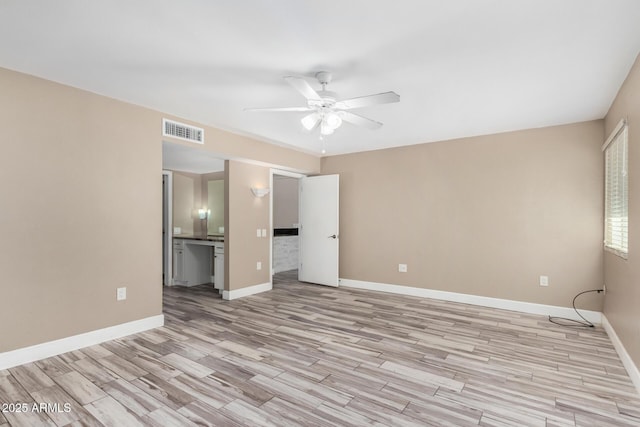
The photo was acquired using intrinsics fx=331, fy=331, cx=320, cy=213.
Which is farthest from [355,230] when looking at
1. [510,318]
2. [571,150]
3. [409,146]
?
[571,150]

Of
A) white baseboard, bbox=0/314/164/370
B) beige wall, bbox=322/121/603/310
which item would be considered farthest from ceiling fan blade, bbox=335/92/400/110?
white baseboard, bbox=0/314/164/370

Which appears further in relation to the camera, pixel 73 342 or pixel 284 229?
pixel 284 229

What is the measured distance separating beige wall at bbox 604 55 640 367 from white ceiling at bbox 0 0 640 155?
185 mm

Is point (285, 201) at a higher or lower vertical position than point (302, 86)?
lower

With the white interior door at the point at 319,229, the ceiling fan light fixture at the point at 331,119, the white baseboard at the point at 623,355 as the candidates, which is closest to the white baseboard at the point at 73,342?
the ceiling fan light fixture at the point at 331,119

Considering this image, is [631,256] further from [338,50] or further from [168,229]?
[168,229]

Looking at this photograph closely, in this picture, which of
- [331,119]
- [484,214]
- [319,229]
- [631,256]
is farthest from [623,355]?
[319,229]

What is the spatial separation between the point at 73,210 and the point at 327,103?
2.51 metres

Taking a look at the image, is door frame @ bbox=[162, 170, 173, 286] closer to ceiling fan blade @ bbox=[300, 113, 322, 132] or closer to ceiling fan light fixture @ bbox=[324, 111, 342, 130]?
ceiling fan blade @ bbox=[300, 113, 322, 132]

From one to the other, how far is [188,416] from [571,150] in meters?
4.89

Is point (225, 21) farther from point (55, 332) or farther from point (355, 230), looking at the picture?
point (355, 230)

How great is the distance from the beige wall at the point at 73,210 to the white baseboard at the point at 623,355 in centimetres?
434

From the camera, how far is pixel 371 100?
2.60 meters

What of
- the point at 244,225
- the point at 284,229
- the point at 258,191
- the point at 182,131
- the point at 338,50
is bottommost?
the point at 284,229
